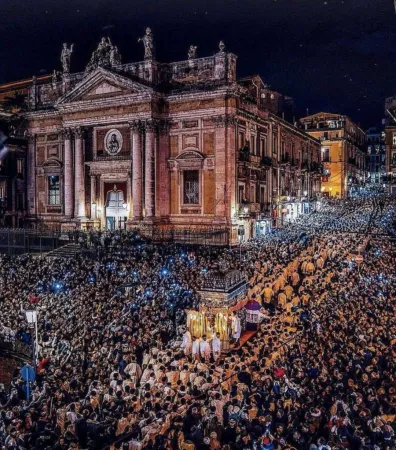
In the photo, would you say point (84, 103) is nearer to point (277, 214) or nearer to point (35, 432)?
point (277, 214)

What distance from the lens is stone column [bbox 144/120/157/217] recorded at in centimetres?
3656

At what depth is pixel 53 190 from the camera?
142 feet

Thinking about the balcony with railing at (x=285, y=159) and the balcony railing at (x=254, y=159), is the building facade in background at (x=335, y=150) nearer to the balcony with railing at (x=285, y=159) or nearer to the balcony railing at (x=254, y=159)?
the balcony with railing at (x=285, y=159)

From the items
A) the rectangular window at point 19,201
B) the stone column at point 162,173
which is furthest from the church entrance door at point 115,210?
the rectangular window at point 19,201

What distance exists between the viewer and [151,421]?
1145 centimetres

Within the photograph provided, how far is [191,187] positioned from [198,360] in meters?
23.2

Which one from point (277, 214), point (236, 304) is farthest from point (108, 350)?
point (277, 214)

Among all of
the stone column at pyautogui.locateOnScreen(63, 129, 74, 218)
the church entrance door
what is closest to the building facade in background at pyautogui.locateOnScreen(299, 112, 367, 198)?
the church entrance door

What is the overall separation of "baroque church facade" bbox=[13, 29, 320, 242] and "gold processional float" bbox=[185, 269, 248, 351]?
18103mm

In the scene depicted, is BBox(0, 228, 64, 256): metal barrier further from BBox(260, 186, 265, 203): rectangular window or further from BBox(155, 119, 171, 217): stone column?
BBox(260, 186, 265, 203): rectangular window

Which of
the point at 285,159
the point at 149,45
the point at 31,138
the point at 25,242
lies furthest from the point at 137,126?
the point at 285,159

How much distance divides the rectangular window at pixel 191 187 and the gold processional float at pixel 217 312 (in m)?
20.1

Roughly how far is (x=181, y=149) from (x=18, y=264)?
14586mm

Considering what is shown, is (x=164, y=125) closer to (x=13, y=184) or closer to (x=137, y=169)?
(x=137, y=169)
